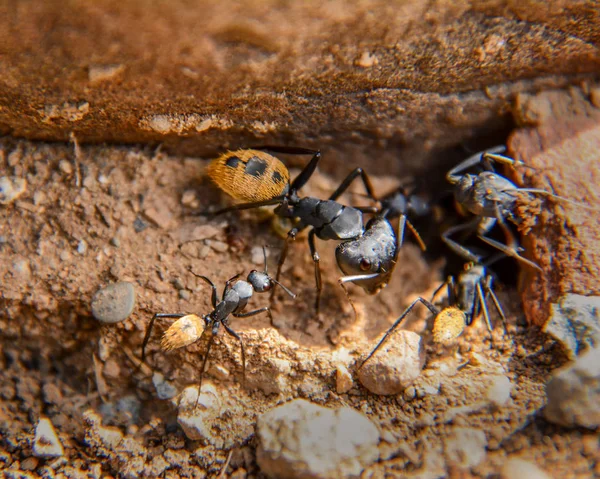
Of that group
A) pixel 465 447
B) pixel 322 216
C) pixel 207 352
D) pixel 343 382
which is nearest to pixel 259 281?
pixel 207 352

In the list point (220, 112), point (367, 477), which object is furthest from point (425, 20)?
point (367, 477)

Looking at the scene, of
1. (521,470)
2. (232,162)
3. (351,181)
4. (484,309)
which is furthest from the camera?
(351,181)

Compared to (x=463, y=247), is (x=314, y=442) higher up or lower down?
lower down

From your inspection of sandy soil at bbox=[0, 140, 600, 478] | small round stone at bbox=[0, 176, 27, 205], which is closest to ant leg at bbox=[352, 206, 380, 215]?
sandy soil at bbox=[0, 140, 600, 478]

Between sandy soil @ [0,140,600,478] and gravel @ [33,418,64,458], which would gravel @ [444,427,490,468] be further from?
gravel @ [33,418,64,458]

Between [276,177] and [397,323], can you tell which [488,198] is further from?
[276,177]

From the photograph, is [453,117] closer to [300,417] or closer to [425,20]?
[425,20]

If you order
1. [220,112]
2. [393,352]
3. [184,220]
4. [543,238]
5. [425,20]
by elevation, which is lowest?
[393,352]
